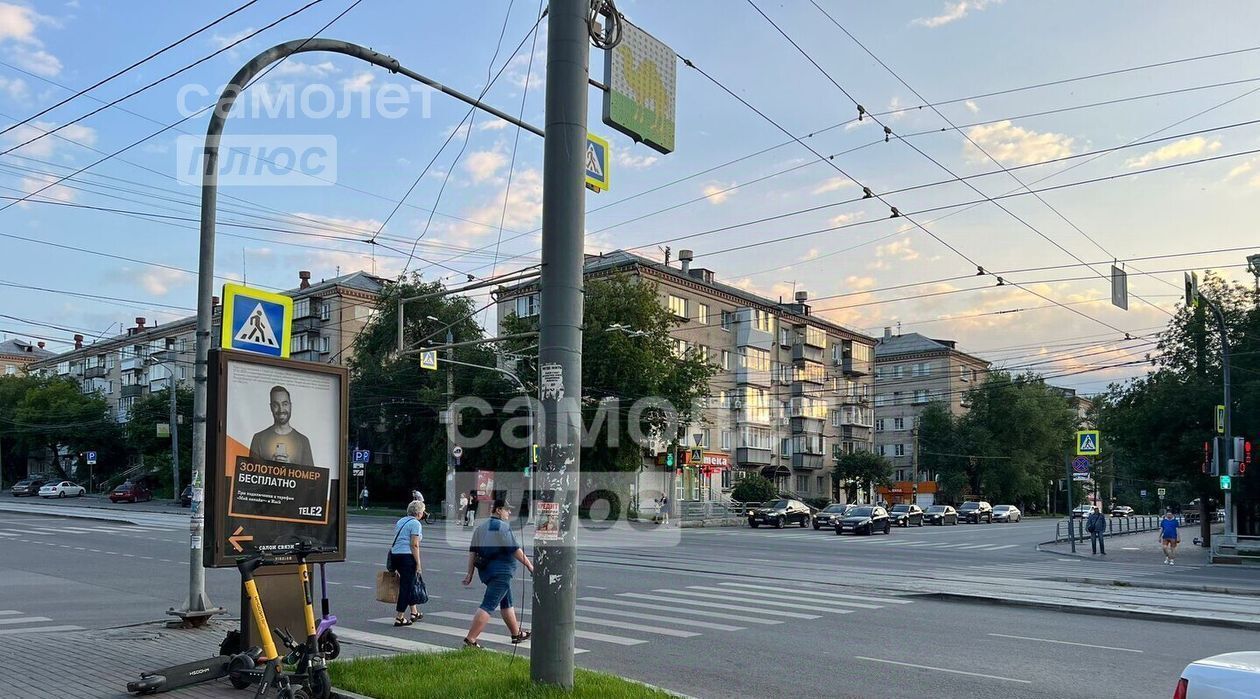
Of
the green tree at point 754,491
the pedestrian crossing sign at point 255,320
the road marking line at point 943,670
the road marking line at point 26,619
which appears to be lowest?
the green tree at point 754,491

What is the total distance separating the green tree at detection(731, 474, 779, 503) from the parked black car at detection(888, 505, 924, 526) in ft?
24.2

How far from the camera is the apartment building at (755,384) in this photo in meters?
62.8

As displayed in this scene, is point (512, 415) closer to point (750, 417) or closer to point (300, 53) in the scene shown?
point (750, 417)

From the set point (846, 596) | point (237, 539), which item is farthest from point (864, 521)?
point (237, 539)

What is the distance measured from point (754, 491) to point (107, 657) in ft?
178

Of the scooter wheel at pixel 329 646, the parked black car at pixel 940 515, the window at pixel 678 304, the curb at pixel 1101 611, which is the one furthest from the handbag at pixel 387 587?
the parked black car at pixel 940 515

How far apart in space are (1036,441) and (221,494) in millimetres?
91518

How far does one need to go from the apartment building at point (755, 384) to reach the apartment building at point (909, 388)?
16.2 metres

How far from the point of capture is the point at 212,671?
25.6 ft

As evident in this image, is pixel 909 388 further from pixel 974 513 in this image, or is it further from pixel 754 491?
pixel 754 491

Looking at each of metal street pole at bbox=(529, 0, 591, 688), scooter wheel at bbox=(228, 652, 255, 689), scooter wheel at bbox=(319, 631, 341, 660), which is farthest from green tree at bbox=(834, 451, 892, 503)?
scooter wheel at bbox=(228, 652, 255, 689)

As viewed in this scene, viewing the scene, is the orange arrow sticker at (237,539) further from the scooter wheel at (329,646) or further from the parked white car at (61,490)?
the parked white car at (61,490)

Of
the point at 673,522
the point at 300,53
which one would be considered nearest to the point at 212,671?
the point at 300,53

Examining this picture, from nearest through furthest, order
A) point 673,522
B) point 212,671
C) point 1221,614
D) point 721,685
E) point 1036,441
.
Result: point 212,671 < point 721,685 < point 1221,614 < point 673,522 < point 1036,441
